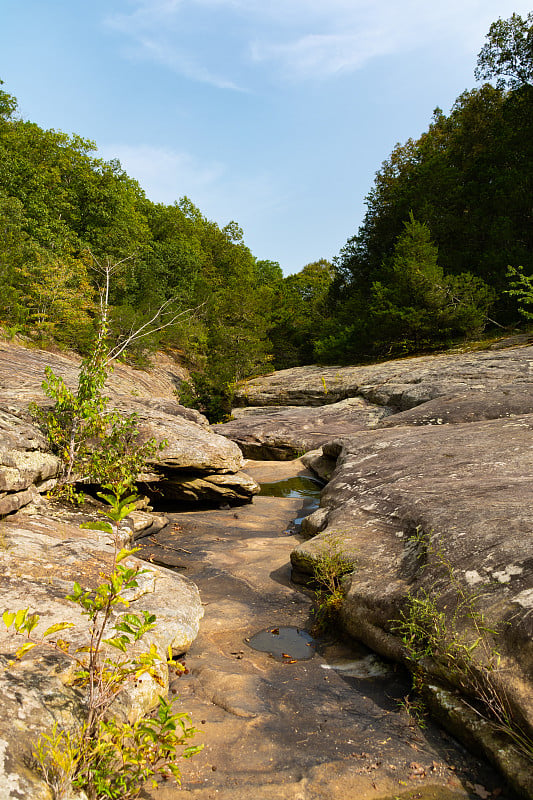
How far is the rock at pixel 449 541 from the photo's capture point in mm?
2479

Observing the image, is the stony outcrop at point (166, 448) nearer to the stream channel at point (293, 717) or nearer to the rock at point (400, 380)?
the stream channel at point (293, 717)

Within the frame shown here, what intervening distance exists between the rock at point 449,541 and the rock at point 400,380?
5419 millimetres

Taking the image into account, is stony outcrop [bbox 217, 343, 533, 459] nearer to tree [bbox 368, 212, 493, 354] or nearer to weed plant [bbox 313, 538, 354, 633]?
tree [bbox 368, 212, 493, 354]

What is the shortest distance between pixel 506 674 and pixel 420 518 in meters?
1.67

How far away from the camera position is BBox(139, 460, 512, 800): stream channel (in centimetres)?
206

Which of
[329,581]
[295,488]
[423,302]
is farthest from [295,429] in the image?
[423,302]

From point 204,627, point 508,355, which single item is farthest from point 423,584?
point 508,355

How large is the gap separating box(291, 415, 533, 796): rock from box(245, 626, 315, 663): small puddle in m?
0.36

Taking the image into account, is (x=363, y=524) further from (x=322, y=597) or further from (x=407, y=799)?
(x=407, y=799)

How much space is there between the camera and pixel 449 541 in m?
3.32

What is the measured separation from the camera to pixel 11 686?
6.59 feet

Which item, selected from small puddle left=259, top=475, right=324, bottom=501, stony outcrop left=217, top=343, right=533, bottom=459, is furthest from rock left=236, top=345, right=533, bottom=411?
small puddle left=259, top=475, right=324, bottom=501

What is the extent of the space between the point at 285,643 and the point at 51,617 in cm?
171

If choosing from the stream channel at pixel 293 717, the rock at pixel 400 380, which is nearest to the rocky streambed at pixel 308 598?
the stream channel at pixel 293 717
